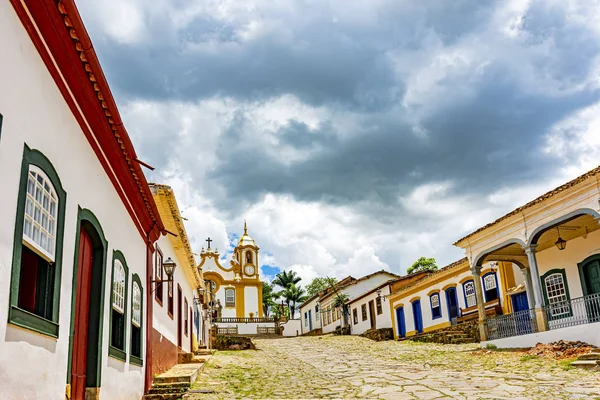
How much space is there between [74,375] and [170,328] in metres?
7.63

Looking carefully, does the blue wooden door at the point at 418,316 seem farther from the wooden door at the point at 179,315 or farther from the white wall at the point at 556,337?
the wooden door at the point at 179,315

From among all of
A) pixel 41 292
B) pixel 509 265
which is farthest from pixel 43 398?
pixel 509 265

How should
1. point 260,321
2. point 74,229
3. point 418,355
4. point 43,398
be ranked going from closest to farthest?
point 43,398 < point 74,229 < point 418,355 < point 260,321

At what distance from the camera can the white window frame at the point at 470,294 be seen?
79.4ft

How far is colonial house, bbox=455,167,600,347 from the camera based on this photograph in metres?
13.9

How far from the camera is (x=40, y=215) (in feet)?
15.6

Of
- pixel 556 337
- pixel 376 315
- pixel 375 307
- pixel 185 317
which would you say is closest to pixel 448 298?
pixel 376 315

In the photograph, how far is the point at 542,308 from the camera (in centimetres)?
1539

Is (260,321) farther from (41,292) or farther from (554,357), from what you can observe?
(41,292)

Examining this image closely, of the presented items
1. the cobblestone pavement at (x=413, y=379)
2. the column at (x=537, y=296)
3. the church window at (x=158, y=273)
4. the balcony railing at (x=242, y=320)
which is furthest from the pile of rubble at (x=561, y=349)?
the balcony railing at (x=242, y=320)

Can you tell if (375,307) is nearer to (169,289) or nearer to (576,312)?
(576,312)

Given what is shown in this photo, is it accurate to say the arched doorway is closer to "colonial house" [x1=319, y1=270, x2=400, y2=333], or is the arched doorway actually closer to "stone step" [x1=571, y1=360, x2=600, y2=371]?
"stone step" [x1=571, y1=360, x2=600, y2=371]

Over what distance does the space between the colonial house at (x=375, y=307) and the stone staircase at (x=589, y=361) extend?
1915 centimetres

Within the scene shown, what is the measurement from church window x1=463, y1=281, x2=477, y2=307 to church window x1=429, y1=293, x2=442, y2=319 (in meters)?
2.22
